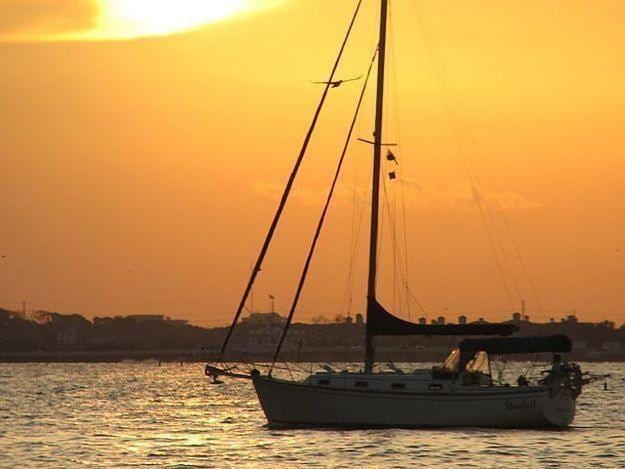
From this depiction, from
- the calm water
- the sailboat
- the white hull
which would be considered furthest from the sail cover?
the calm water

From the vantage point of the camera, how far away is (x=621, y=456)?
60125 mm

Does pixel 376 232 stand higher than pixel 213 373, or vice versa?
pixel 376 232

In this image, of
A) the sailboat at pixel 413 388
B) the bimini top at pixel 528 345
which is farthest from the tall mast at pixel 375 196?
the bimini top at pixel 528 345

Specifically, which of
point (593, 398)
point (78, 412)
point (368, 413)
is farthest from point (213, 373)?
point (593, 398)

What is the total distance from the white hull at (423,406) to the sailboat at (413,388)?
42 millimetres

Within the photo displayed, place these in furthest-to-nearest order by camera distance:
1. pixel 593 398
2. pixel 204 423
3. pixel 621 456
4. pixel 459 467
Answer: pixel 593 398
pixel 204 423
pixel 621 456
pixel 459 467

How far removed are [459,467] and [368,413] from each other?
39.1 feet

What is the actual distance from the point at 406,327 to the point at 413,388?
299 cm

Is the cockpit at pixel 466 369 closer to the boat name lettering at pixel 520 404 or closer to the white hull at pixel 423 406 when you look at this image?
the white hull at pixel 423 406

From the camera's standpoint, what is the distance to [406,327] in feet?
224

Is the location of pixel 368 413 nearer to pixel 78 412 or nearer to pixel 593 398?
pixel 78 412

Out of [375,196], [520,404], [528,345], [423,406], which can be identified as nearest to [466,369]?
[520,404]

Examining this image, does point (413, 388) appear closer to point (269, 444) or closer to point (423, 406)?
point (423, 406)

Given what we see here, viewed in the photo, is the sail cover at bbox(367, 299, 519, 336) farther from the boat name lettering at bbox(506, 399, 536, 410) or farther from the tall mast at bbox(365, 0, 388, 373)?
the boat name lettering at bbox(506, 399, 536, 410)
